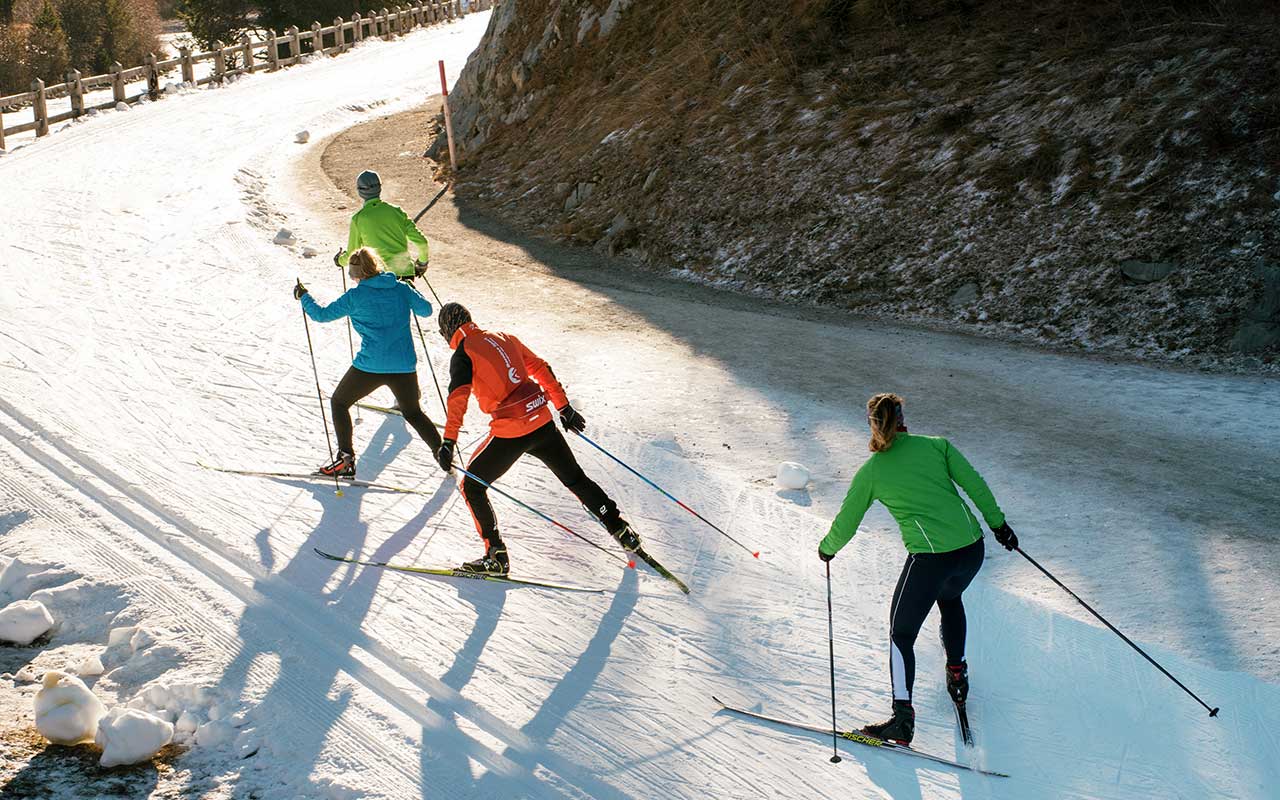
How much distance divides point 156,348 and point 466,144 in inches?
481

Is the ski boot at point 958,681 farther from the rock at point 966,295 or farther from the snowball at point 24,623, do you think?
the rock at point 966,295

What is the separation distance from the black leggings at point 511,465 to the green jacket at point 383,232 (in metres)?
3.61

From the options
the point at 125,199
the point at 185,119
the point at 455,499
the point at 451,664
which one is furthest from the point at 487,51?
the point at 451,664

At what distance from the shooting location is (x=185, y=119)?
79.0 feet

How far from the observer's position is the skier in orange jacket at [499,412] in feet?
20.5

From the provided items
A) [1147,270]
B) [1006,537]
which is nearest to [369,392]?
[1006,537]

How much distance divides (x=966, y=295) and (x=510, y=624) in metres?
8.01

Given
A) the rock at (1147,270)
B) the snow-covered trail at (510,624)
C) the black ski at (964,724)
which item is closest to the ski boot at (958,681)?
the black ski at (964,724)

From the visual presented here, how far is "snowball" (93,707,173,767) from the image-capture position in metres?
4.93

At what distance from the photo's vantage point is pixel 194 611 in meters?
6.13

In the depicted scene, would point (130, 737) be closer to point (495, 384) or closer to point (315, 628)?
point (315, 628)

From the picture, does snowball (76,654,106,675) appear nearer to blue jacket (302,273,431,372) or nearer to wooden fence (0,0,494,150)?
blue jacket (302,273,431,372)

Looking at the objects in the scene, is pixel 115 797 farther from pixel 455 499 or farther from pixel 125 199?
pixel 125 199

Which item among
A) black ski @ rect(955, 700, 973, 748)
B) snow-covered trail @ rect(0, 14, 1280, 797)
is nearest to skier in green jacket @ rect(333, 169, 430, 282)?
snow-covered trail @ rect(0, 14, 1280, 797)
